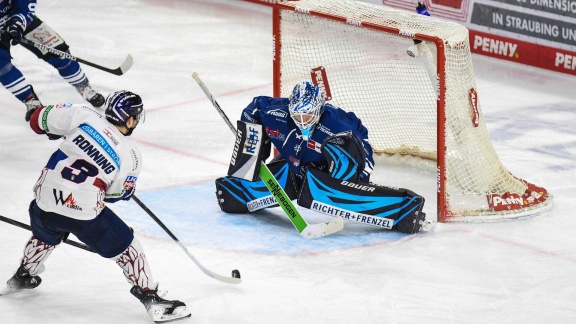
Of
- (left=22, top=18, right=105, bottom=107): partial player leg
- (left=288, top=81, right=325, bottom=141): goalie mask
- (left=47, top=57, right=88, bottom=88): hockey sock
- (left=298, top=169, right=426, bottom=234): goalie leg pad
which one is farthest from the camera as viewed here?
(left=47, top=57, right=88, bottom=88): hockey sock

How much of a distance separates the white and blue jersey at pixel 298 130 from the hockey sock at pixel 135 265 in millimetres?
1383

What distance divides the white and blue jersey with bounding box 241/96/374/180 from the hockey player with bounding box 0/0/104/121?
6.76 feet

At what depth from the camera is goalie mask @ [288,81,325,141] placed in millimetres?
5344

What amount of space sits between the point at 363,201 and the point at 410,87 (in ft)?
6.05

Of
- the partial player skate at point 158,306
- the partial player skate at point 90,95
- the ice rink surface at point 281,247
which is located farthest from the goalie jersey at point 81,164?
the partial player skate at point 90,95

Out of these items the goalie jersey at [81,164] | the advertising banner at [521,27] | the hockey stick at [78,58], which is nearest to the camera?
the goalie jersey at [81,164]

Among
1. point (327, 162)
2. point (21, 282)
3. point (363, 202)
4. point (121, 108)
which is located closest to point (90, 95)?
point (327, 162)

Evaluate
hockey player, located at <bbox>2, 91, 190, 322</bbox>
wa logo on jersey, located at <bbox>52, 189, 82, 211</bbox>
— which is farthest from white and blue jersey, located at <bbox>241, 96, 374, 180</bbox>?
wa logo on jersey, located at <bbox>52, 189, 82, 211</bbox>

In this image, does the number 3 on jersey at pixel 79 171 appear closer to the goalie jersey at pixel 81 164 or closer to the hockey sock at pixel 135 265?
the goalie jersey at pixel 81 164

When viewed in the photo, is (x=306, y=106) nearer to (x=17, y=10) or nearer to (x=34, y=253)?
(x=34, y=253)

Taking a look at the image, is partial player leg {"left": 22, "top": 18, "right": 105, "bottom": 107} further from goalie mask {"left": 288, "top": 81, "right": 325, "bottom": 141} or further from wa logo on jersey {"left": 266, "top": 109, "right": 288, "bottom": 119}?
goalie mask {"left": 288, "top": 81, "right": 325, "bottom": 141}

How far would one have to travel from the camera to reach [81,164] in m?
4.22

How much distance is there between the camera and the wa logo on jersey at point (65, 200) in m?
4.22

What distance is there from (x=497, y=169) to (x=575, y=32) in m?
3.19
